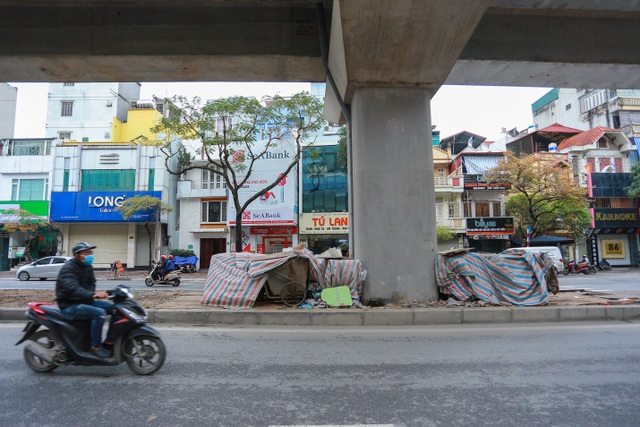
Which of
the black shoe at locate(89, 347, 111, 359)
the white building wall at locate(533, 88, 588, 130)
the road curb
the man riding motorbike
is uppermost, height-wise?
the white building wall at locate(533, 88, 588, 130)

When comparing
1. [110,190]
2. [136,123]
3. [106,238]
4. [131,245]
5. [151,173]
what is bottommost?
[131,245]

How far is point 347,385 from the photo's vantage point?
4.15 meters

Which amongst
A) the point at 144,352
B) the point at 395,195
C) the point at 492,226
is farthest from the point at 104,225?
the point at 492,226

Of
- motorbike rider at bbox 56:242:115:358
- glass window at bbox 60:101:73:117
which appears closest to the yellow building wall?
glass window at bbox 60:101:73:117

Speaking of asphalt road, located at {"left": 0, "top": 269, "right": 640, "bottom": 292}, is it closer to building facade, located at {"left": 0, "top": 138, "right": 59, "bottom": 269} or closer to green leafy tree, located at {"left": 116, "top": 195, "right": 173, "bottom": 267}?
green leafy tree, located at {"left": 116, "top": 195, "right": 173, "bottom": 267}

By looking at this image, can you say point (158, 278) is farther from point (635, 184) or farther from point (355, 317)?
point (635, 184)

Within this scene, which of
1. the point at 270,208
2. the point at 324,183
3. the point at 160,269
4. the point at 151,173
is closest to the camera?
the point at 160,269

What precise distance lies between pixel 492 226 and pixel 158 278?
25.4 metres

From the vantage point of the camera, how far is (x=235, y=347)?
229 inches

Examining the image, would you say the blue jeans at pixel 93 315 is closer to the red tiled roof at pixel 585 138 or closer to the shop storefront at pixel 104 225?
the shop storefront at pixel 104 225

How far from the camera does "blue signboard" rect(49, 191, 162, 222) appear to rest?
2861 centimetres

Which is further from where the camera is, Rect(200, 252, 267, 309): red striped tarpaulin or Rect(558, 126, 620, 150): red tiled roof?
Rect(558, 126, 620, 150): red tiled roof

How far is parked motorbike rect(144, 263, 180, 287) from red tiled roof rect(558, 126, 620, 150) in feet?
115

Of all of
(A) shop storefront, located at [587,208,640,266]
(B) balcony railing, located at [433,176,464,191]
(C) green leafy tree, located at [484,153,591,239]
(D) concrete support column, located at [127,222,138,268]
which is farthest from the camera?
(A) shop storefront, located at [587,208,640,266]
